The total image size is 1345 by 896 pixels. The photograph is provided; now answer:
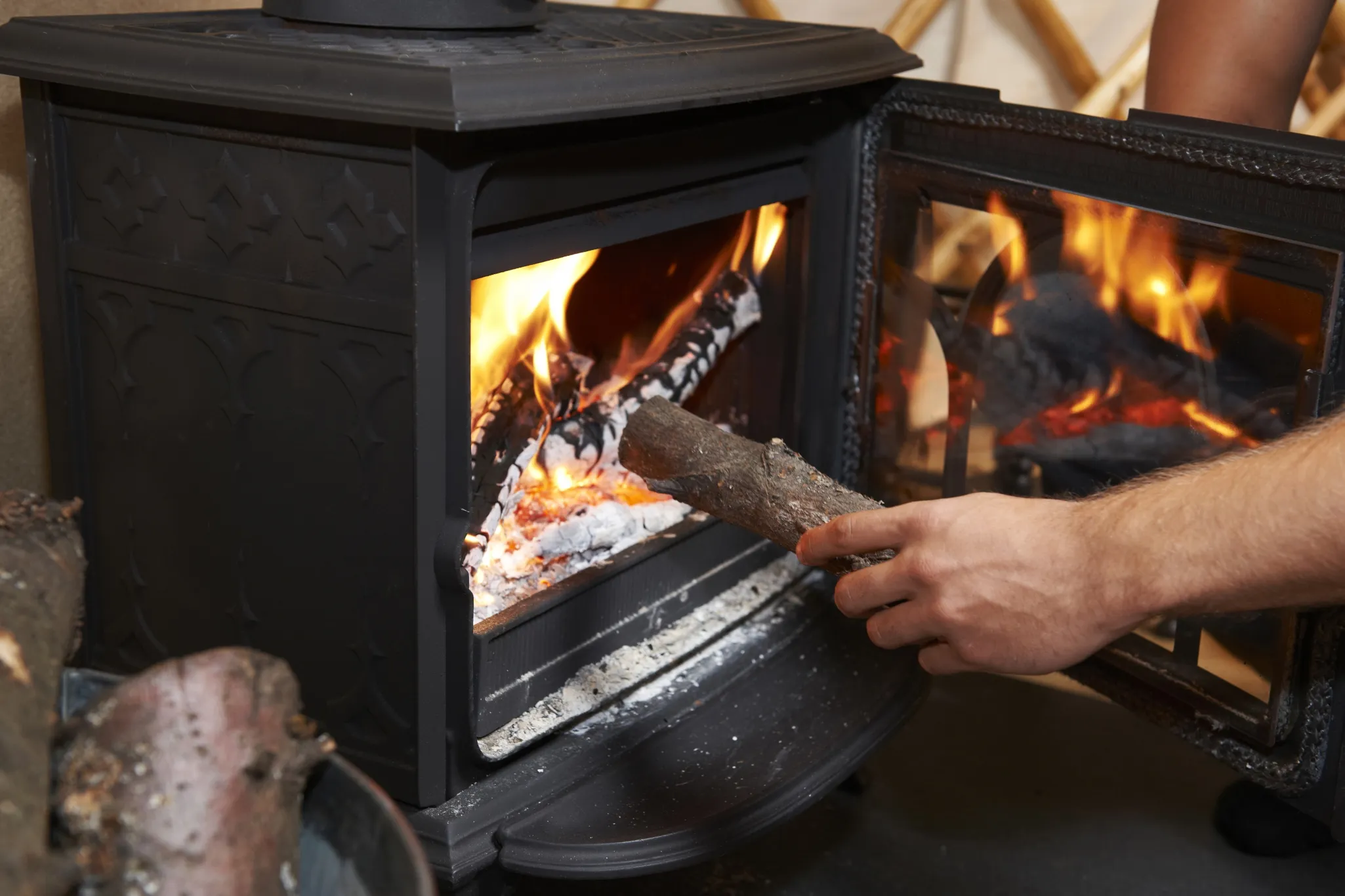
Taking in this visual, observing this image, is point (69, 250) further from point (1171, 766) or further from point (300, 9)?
point (1171, 766)

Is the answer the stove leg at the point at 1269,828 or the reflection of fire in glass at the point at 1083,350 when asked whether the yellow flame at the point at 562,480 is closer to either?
the reflection of fire in glass at the point at 1083,350

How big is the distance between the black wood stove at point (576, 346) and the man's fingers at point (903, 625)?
0.61ft

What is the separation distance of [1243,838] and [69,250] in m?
0.98

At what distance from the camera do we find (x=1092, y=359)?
3.12ft

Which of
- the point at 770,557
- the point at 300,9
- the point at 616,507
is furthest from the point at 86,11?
the point at 770,557

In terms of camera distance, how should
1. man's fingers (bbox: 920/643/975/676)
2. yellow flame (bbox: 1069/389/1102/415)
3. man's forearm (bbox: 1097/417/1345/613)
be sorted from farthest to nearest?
yellow flame (bbox: 1069/389/1102/415) < man's fingers (bbox: 920/643/975/676) < man's forearm (bbox: 1097/417/1345/613)

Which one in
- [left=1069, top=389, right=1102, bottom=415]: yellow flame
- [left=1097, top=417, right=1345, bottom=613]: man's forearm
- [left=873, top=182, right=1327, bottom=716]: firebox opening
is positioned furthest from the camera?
[left=1069, top=389, right=1102, bottom=415]: yellow flame

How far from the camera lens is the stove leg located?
1.08 meters

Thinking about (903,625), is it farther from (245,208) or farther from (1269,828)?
(1269,828)

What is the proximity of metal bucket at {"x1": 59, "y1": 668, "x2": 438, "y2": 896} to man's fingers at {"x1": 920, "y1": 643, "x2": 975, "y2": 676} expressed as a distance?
354 millimetres

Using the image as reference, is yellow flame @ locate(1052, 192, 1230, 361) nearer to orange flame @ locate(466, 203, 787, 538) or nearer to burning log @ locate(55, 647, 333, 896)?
orange flame @ locate(466, 203, 787, 538)

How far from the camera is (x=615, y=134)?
2.70ft

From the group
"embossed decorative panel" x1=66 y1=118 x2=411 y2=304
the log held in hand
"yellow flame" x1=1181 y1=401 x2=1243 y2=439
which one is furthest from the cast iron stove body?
"yellow flame" x1=1181 y1=401 x2=1243 y2=439

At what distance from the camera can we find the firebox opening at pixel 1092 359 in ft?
2.76
